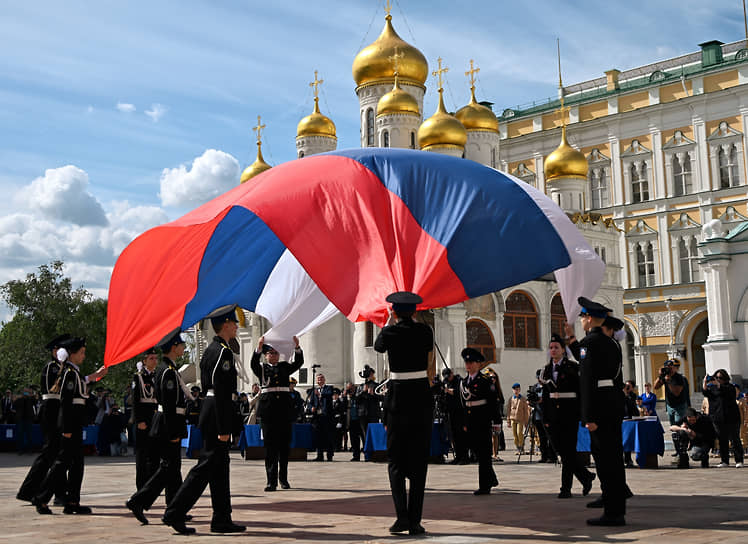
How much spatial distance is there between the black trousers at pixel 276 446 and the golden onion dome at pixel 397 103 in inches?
1212

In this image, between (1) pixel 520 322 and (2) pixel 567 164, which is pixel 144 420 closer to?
(1) pixel 520 322

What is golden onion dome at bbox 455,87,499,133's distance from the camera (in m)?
47.6

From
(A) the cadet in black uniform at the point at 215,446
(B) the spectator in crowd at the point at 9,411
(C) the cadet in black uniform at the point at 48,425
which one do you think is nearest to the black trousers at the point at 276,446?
(C) the cadet in black uniform at the point at 48,425

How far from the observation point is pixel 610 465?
8.57 meters

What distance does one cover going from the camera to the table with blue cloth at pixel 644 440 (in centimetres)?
1548

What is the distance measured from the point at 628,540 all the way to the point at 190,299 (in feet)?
17.4

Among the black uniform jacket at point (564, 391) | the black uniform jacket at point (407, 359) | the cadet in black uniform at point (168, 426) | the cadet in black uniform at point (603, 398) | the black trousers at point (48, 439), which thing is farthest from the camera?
the black uniform jacket at point (564, 391)

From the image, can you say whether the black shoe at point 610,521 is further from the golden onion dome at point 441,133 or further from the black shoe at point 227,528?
the golden onion dome at point 441,133

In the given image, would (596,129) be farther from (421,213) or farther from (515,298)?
(421,213)

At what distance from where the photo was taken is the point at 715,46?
5416cm

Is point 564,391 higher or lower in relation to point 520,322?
lower

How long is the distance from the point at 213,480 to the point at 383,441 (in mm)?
9923

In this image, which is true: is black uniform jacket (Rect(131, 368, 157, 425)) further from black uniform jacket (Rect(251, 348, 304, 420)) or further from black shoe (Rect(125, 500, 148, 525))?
black uniform jacket (Rect(251, 348, 304, 420))

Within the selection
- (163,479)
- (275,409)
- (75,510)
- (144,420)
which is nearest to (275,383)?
(275,409)
